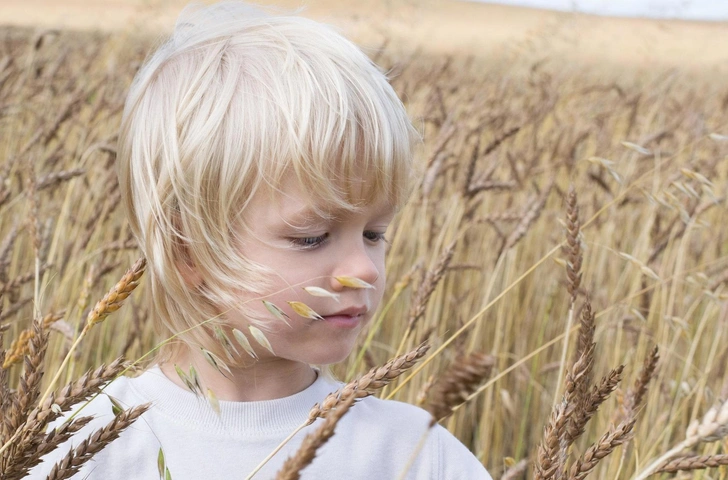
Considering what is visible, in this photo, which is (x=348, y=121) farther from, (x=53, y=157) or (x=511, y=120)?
(x=511, y=120)

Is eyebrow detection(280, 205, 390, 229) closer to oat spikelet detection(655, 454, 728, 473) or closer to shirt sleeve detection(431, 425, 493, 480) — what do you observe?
shirt sleeve detection(431, 425, 493, 480)

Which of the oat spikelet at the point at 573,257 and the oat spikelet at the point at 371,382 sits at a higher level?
the oat spikelet at the point at 371,382

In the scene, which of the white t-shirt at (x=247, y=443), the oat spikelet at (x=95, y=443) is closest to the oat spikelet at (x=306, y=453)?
the oat spikelet at (x=95, y=443)

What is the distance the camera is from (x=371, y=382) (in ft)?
1.51

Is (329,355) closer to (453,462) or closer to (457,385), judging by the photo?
(453,462)

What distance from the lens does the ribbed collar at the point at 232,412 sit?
96 centimetres

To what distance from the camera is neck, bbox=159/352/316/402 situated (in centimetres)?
98

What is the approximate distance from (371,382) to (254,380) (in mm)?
556

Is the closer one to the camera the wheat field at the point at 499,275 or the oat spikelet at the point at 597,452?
the oat spikelet at the point at 597,452

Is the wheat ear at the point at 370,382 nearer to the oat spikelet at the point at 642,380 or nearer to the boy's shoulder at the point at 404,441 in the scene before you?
the oat spikelet at the point at 642,380

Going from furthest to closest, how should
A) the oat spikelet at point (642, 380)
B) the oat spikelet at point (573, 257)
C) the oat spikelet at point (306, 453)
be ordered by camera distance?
the oat spikelet at point (573, 257) < the oat spikelet at point (642, 380) < the oat spikelet at point (306, 453)

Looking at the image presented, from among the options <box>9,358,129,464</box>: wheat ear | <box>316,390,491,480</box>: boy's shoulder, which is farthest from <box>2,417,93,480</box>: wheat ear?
<box>316,390,491,480</box>: boy's shoulder

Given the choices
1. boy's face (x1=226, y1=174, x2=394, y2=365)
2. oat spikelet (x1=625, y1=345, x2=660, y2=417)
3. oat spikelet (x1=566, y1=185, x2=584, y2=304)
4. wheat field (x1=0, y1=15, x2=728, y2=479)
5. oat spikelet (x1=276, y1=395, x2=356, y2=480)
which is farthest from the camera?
wheat field (x1=0, y1=15, x2=728, y2=479)

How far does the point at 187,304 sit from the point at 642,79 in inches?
245
